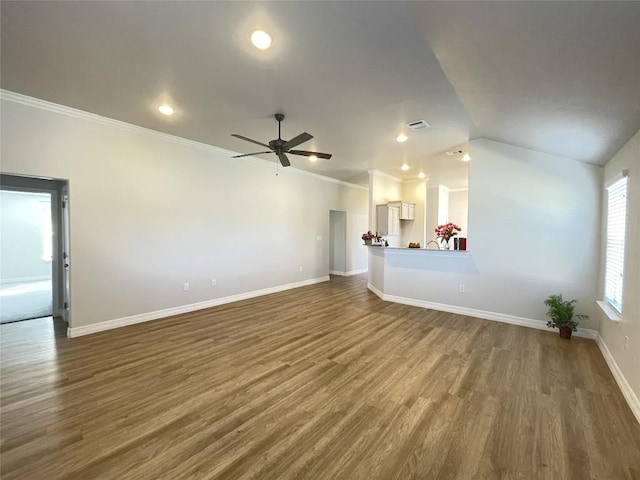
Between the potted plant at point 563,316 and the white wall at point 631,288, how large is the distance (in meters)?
0.81

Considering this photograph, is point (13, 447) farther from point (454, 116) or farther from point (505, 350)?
point (454, 116)

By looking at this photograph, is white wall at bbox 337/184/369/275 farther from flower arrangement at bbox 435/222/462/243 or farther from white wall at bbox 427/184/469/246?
flower arrangement at bbox 435/222/462/243

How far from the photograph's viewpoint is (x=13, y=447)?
5.97ft

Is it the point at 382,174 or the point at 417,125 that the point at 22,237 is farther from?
the point at 417,125

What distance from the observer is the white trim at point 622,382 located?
2.21 metres

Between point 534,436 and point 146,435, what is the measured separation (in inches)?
106

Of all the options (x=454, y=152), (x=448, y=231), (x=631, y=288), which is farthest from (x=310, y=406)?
(x=454, y=152)

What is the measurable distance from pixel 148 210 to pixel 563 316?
243 inches

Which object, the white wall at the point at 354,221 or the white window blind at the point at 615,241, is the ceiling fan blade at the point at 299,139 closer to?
the white window blind at the point at 615,241

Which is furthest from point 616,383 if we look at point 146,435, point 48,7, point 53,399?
point 48,7

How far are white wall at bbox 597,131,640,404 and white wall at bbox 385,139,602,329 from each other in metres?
1.03

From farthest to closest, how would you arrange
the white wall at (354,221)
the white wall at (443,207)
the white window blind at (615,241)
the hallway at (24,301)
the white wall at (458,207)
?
the white wall at (458,207), the white wall at (354,221), the white wall at (443,207), the hallway at (24,301), the white window blind at (615,241)

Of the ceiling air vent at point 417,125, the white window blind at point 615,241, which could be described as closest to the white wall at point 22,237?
the ceiling air vent at point 417,125

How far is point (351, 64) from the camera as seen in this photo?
250 centimetres
